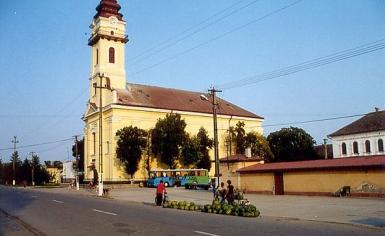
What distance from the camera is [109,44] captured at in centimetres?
7600

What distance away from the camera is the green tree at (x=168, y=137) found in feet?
223

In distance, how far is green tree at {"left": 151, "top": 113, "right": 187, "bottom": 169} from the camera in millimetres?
68075

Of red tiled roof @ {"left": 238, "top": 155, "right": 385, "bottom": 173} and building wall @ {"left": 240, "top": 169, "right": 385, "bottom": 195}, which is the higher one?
red tiled roof @ {"left": 238, "top": 155, "right": 385, "bottom": 173}

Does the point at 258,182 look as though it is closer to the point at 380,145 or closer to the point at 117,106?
the point at 117,106

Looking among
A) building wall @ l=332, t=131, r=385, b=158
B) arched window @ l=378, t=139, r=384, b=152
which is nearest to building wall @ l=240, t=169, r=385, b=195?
arched window @ l=378, t=139, r=384, b=152

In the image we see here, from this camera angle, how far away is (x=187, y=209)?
82.5ft

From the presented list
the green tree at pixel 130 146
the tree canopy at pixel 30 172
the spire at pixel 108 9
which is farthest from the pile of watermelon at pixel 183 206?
the tree canopy at pixel 30 172

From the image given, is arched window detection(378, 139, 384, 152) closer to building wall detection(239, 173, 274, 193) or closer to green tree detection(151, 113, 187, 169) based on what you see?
green tree detection(151, 113, 187, 169)

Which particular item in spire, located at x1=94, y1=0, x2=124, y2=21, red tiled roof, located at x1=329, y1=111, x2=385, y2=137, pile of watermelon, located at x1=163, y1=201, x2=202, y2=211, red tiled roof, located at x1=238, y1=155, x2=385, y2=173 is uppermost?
spire, located at x1=94, y1=0, x2=124, y2=21

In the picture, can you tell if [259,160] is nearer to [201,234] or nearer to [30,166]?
[201,234]

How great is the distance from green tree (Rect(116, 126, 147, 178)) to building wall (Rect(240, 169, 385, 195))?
2647 cm

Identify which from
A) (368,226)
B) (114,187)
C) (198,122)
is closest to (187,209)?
(368,226)

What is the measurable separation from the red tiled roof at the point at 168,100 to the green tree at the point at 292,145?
5.85 metres

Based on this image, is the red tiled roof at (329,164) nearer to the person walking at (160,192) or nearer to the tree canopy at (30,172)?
the person walking at (160,192)
